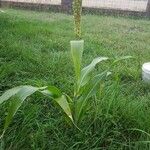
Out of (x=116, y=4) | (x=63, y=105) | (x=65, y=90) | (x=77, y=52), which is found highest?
(x=77, y=52)

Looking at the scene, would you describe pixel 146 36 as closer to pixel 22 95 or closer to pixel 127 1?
pixel 127 1

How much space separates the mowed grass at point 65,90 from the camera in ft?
7.25

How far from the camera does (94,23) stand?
6.71 metres

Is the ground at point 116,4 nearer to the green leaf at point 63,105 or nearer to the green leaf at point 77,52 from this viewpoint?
the green leaf at point 77,52

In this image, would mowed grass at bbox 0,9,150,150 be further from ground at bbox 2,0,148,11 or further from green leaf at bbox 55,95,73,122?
ground at bbox 2,0,148,11

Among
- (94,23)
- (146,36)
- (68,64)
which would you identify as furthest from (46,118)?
(94,23)

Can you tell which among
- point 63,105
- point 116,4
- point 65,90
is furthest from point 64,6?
point 63,105

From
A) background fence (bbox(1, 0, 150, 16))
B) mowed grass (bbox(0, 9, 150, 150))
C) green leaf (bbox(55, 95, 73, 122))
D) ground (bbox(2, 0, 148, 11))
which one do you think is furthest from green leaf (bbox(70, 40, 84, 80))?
ground (bbox(2, 0, 148, 11))

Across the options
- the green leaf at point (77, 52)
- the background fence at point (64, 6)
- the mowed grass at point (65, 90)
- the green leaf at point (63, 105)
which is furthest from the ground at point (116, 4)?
the green leaf at point (63, 105)

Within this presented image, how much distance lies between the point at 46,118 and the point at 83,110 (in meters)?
0.30

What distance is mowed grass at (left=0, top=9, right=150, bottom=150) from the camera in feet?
7.25

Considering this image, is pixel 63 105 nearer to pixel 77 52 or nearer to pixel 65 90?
pixel 77 52

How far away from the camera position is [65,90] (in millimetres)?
2943

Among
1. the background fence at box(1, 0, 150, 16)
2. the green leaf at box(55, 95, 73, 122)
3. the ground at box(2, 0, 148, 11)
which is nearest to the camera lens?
the green leaf at box(55, 95, 73, 122)
